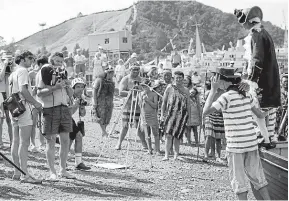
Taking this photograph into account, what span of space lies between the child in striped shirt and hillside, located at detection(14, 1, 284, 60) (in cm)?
11559

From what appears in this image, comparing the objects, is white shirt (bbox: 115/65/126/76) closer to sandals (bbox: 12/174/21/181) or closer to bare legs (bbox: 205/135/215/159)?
bare legs (bbox: 205/135/215/159)

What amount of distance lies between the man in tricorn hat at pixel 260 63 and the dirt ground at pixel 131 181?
1381mm

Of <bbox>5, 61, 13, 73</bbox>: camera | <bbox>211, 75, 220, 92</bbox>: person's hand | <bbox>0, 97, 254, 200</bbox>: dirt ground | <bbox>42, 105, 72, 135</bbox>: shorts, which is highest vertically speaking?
<bbox>5, 61, 13, 73</bbox>: camera

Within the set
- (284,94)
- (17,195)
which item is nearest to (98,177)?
(17,195)

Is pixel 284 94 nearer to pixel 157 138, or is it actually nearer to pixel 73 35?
pixel 157 138

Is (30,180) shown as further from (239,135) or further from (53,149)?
(239,135)

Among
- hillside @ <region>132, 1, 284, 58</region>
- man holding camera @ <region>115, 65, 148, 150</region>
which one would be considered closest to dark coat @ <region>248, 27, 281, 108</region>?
man holding camera @ <region>115, 65, 148, 150</region>

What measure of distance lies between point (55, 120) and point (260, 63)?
2.97 m

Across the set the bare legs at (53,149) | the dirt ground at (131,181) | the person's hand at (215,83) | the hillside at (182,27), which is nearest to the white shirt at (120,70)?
the dirt ground at (131,181)

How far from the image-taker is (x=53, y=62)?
709cm

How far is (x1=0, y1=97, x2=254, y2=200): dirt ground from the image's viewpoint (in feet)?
20.5

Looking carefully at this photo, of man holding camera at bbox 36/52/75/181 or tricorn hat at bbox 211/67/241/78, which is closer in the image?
tricorn hat at bbox 211/67/241/78

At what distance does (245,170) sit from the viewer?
17.5ft

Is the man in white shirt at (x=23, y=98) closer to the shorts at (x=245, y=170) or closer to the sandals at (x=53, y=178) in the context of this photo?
the sandals at (x=53, y=178)
